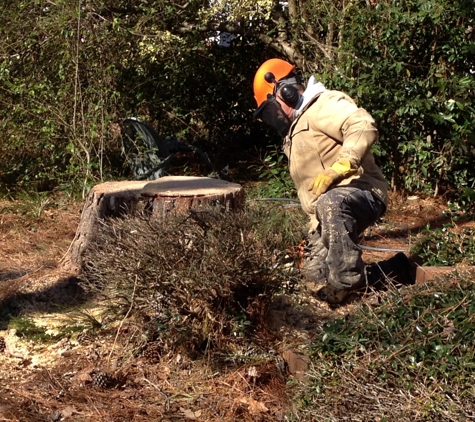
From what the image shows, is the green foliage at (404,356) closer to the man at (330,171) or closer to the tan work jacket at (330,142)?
the man at (330,171)

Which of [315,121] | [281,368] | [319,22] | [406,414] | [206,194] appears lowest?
[281,368]

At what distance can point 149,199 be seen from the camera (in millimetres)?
5500

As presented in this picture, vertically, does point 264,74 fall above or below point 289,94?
above

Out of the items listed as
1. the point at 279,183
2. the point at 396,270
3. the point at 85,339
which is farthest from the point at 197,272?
the point at 279,183

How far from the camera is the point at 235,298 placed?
4.18 meters

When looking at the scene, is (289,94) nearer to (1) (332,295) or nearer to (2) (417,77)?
(1) (332,295)

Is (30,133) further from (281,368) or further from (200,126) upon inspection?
(281,368)

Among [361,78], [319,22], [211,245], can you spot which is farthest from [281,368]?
[319,22]

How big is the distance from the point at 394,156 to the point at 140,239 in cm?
467

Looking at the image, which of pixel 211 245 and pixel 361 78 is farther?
pixel 361 78

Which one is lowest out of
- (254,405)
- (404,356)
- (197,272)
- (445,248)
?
(254,405)

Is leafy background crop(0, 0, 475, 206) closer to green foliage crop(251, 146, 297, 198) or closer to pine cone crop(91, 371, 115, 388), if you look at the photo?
green foliage crop(251, 146, 297, 198)

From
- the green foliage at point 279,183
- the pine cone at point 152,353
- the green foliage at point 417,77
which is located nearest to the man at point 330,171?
the pine cone at point 152,353

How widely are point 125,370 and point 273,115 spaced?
211 cm
